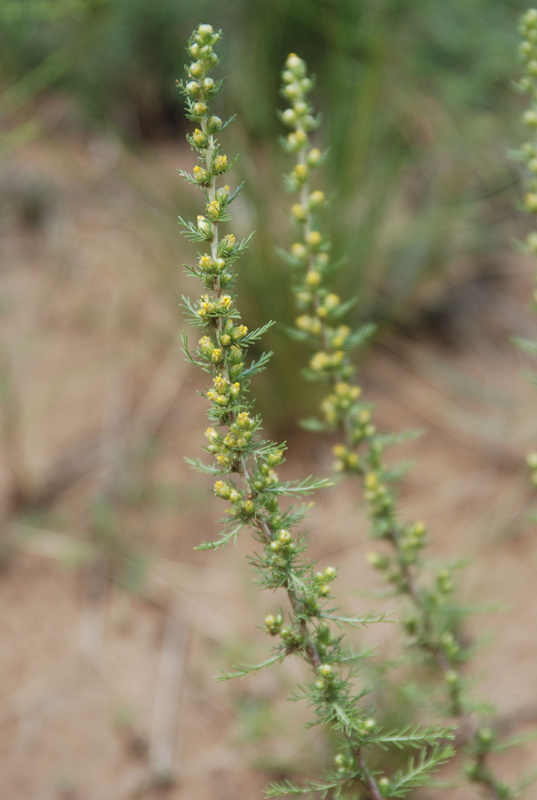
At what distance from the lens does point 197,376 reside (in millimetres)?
2357

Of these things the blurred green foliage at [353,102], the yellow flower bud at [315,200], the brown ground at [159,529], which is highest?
the blurred green foliage at [353,102]

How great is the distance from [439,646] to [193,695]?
0.88m

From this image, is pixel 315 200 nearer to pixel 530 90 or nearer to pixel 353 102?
pixel 530 90

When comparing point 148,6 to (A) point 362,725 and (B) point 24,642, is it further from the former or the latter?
(A) point 362,725

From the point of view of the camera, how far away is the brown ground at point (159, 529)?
1644mm

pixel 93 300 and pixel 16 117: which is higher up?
pixel 16 117

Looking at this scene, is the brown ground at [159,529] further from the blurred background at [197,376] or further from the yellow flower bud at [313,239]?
the yellow flower bud at [313,239]

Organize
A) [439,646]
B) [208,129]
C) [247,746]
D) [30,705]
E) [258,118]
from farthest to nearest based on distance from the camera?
[258,118]
[30,705]
[247,746]
[439,646]
[208,129]

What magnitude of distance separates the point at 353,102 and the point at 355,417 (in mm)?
1531

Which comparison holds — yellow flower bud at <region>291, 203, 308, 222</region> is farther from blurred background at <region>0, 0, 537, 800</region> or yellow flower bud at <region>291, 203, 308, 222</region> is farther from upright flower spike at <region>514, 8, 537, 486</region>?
blurred background at <region>0, 0, 537, 800</region>

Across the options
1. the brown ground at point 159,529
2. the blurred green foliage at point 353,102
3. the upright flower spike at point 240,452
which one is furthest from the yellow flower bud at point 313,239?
the blurred green foliage at point 353,102

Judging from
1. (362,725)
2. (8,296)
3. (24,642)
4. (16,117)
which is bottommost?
(24,642)

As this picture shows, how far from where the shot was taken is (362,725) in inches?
28.2

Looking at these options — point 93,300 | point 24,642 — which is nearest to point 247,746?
point 24,642
